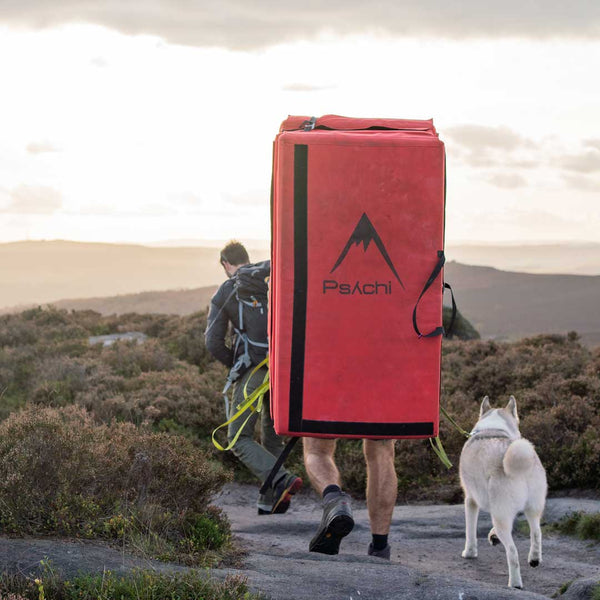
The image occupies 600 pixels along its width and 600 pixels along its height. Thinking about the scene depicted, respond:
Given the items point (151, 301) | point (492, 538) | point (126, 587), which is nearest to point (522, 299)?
point (151, 301)

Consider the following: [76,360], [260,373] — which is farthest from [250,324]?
[76,360]

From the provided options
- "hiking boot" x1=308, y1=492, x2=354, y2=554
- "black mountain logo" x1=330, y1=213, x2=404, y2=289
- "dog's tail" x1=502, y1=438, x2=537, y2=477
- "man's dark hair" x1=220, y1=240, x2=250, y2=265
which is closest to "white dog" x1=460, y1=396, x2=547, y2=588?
"dog's tail" x1=502, y1=438, x2=537, y2=477

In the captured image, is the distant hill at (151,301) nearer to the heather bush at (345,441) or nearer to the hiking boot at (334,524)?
the heather bush at (345,441)

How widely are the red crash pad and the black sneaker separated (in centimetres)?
198

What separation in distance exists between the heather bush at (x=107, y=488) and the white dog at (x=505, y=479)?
2069 millimetres

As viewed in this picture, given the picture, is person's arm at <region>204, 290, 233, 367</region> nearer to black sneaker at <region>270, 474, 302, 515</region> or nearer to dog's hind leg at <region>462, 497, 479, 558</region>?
black sneaker at <region>270, 474, 302, 515</region>

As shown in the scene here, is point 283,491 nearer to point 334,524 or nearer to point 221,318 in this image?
point 221,318

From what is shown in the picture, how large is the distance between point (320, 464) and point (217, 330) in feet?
6.96

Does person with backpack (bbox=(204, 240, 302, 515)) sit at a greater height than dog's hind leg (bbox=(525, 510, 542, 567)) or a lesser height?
greater

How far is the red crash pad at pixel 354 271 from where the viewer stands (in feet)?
15.7

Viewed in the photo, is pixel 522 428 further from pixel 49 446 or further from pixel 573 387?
pixel 49 446

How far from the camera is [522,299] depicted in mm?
52156

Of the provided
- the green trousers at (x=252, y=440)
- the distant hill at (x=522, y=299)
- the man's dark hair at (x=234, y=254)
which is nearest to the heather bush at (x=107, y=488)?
the green trousers at (x=252, y=440)

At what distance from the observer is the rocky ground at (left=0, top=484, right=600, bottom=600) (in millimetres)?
4949
